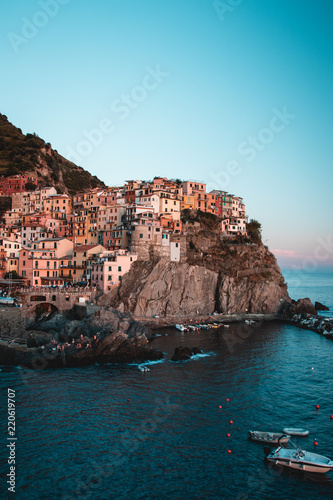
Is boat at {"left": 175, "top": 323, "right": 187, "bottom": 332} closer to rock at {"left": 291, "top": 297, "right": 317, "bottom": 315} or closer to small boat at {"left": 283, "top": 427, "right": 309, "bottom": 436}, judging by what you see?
rock at {"left": 291, "top": 297, "right": 317, "bottom": 315}

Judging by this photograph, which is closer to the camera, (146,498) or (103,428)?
(146,498)

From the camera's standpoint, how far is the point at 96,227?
308 ft

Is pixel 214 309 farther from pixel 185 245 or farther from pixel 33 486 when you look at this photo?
pixel 33 486

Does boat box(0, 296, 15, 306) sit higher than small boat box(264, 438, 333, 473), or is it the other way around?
boat box(0, 296, 15, 306)

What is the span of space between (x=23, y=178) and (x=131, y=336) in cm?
7407

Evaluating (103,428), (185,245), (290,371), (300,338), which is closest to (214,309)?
(185,245)

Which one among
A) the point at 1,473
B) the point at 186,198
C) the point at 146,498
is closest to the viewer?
the point at 146,498

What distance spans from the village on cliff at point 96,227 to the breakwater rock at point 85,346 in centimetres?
1742

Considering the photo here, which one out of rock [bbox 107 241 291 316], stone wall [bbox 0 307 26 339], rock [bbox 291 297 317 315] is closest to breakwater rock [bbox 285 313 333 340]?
rock [bbox 291 297 317 315]

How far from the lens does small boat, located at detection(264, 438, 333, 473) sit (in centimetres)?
2703

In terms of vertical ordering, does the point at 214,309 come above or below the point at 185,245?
below

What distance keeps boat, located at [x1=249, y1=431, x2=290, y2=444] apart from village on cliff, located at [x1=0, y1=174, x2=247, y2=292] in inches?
1972

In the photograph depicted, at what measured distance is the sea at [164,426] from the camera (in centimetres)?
2542

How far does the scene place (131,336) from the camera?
2263 inches
